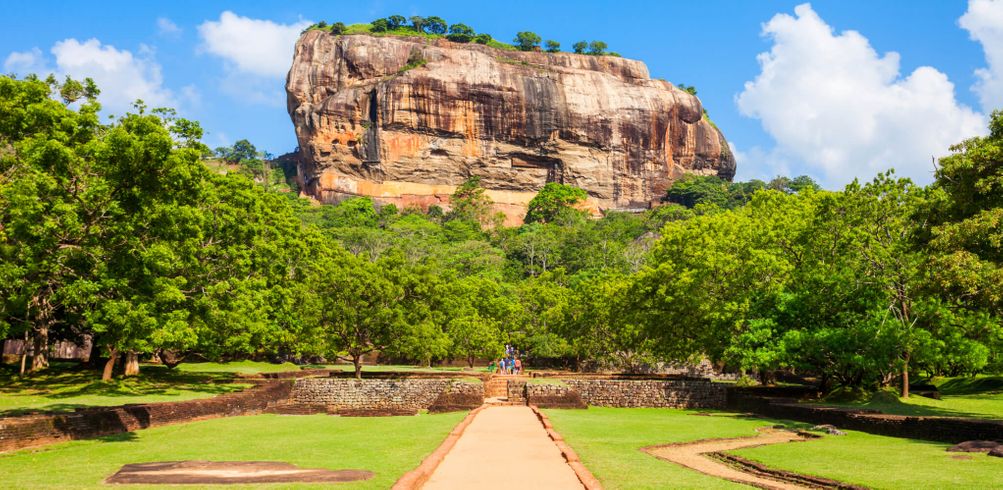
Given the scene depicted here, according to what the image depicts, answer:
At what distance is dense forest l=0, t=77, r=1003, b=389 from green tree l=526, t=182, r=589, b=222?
64664 mm

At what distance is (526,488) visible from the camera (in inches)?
433

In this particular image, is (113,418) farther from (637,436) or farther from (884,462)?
(884,462)

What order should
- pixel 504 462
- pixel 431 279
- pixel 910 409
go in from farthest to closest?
pixel 431 279 < pixel 910 409 < pixel 504 462

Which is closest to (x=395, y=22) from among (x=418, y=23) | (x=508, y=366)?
(x=418, y=23)

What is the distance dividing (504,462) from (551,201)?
104314 millimetres

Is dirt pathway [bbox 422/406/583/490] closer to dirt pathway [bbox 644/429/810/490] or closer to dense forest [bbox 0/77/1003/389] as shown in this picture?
dirt pathway [bbox 644/429/810/490]

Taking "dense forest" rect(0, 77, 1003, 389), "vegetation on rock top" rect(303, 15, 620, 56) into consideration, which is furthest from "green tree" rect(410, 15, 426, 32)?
"dense forest" rect(0, 77, 1003, 389)

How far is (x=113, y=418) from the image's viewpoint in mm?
17484

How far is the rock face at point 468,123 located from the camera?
118 meters

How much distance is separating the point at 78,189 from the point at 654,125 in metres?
117

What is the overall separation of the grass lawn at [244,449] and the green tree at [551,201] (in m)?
96.3

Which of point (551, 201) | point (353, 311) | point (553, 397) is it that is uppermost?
point (551, 201)

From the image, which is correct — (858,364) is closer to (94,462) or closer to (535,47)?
(94,462)

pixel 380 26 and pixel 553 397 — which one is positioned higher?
pixel 380 26
